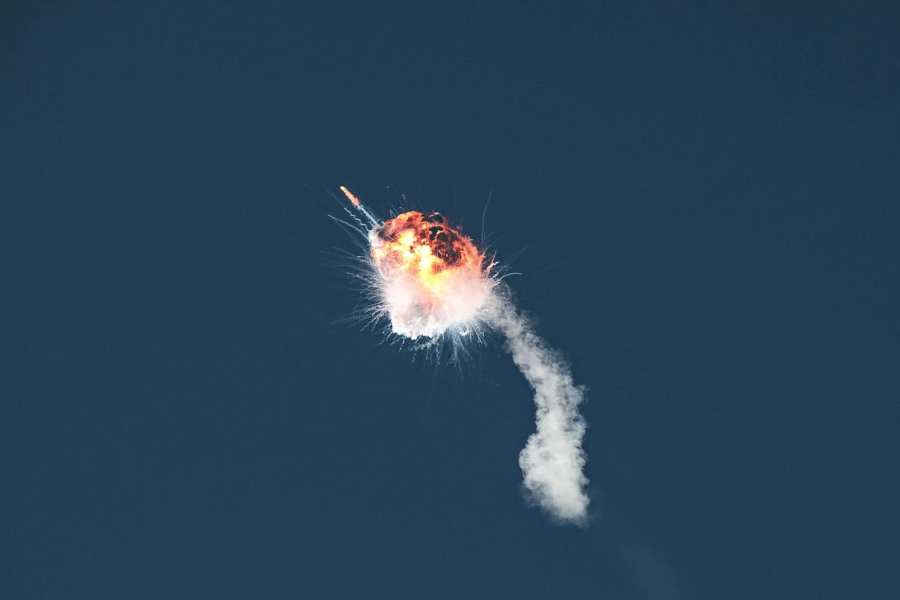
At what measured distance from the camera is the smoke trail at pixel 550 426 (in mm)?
74000

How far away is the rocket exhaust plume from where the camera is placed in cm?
7256

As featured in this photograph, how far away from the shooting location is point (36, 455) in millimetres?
78000

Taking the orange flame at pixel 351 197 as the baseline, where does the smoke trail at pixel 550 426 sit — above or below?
below

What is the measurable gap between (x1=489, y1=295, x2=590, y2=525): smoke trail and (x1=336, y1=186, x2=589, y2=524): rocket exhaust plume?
0.08 metres

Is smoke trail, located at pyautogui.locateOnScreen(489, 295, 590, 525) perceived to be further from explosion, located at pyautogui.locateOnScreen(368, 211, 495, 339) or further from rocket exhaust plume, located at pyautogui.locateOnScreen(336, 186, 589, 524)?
explosion, located at pyautogui.locateOnScreen(368, 211, 495, 339)

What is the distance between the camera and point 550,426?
7456 centimetres

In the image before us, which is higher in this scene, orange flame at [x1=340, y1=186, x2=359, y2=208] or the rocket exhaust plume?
orange flame at [x1=340, y1=186, x2=359, y2=208]

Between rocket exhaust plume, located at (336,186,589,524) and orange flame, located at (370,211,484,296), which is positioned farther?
rocket exhaust plume, located at (336,186,589,524)

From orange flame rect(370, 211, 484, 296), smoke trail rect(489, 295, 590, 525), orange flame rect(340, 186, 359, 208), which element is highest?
orange flame rect(340, 186, 359, 208)

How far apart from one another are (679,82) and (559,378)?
3062 cm

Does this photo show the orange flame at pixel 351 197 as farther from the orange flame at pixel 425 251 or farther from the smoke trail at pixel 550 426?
the smoke trail at pixel 550 426

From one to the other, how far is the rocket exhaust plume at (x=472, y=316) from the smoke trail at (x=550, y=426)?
0.27 ft

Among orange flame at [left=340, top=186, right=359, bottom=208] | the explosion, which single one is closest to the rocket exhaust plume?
the explosion

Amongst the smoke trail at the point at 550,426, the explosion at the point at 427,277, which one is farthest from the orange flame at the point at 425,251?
the smoke trail at the point at 550,426
